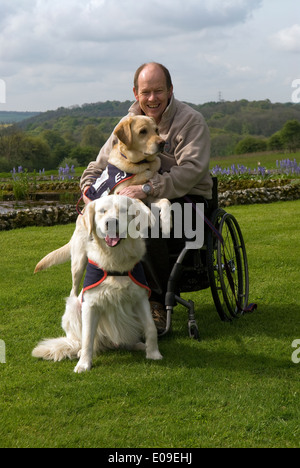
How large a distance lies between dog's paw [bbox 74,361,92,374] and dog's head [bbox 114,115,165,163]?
1561 millimetres

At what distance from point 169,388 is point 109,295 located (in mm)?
750

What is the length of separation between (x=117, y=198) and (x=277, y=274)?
11.2 ft

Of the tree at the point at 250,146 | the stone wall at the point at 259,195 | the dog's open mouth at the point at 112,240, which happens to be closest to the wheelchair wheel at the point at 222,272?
the dog's open mouth at the point at 112,240

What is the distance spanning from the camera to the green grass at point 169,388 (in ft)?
9.56

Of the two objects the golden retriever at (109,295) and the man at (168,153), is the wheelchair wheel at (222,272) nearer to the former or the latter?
the man at (168,153)

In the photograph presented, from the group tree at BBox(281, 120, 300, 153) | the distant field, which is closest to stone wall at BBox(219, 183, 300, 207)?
the distant field

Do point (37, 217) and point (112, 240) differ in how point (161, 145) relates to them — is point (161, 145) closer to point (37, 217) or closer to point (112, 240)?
point (112, 240)

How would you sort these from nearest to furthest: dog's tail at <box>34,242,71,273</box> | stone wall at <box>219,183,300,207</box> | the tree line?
dog's tail at <box>34,242,71,273</box> < stone wall at <box>219,183,300,207</box> < the tree line

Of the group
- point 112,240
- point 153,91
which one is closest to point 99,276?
point 112,240

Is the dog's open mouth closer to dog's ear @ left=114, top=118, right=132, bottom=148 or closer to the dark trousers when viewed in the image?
the dark trousers

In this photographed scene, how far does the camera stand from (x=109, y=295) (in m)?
3.81

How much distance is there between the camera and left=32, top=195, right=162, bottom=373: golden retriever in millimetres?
3664

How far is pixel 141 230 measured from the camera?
12.5 feet
